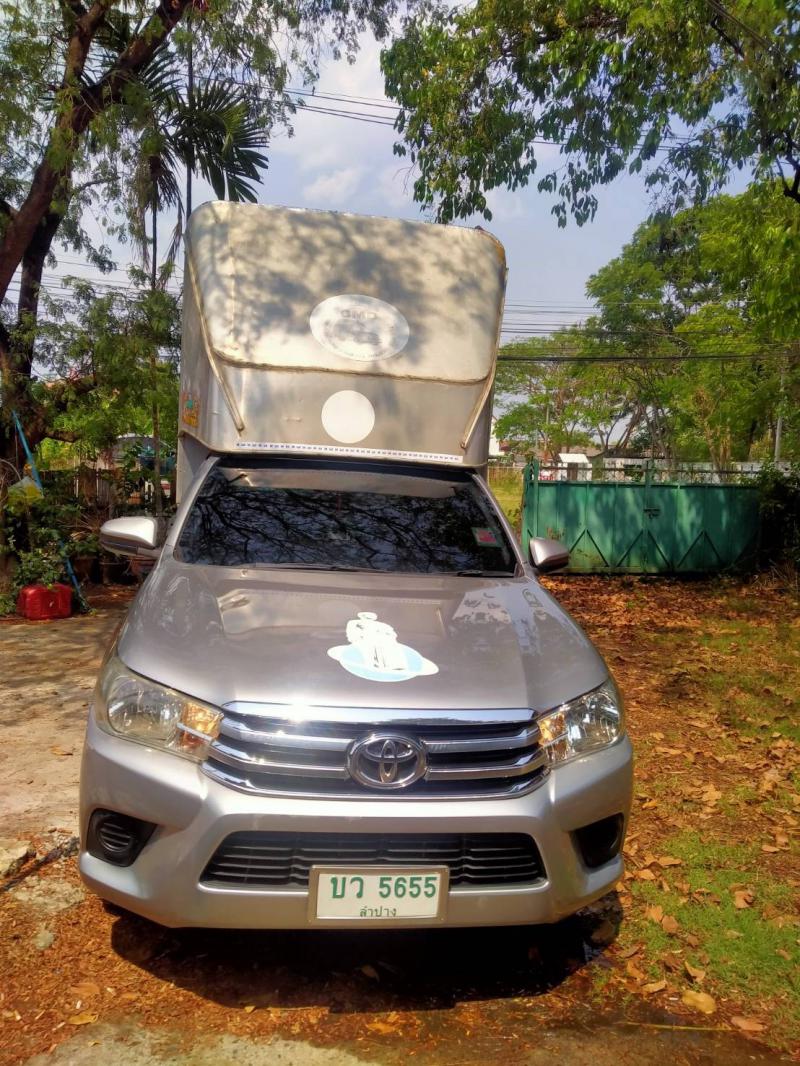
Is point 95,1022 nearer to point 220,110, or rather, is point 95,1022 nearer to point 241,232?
point 241,232

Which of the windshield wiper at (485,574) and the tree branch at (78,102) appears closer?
the windshield wiper at (485,574)

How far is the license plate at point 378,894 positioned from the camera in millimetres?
2457

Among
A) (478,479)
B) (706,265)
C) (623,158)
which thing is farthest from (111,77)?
(706,265)

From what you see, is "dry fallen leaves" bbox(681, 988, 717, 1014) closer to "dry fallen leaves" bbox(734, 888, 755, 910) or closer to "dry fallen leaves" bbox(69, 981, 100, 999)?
"dry fallen leaves" bbox(734, 888, 755, 910)

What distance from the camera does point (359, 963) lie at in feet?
9.84

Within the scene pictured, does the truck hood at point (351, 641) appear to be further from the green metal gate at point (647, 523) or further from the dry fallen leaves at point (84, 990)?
the green metal gate at point (647, 523)

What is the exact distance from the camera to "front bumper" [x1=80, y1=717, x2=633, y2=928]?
245 centimetres

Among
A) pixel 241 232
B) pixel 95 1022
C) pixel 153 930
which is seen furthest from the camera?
pixel 241 232

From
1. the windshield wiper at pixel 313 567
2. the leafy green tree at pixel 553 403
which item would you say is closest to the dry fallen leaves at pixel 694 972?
the windshield wiper at pixel 313 567

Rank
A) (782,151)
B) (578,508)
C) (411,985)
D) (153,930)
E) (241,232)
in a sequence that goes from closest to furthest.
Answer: (411,985) < (153,930) < (241,232) < (782,151) < (578,508)

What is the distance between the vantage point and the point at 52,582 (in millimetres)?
8977

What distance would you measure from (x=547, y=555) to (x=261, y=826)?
207 cm

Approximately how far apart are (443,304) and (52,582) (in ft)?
19.5

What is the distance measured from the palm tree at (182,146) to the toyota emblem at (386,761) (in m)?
7.63
